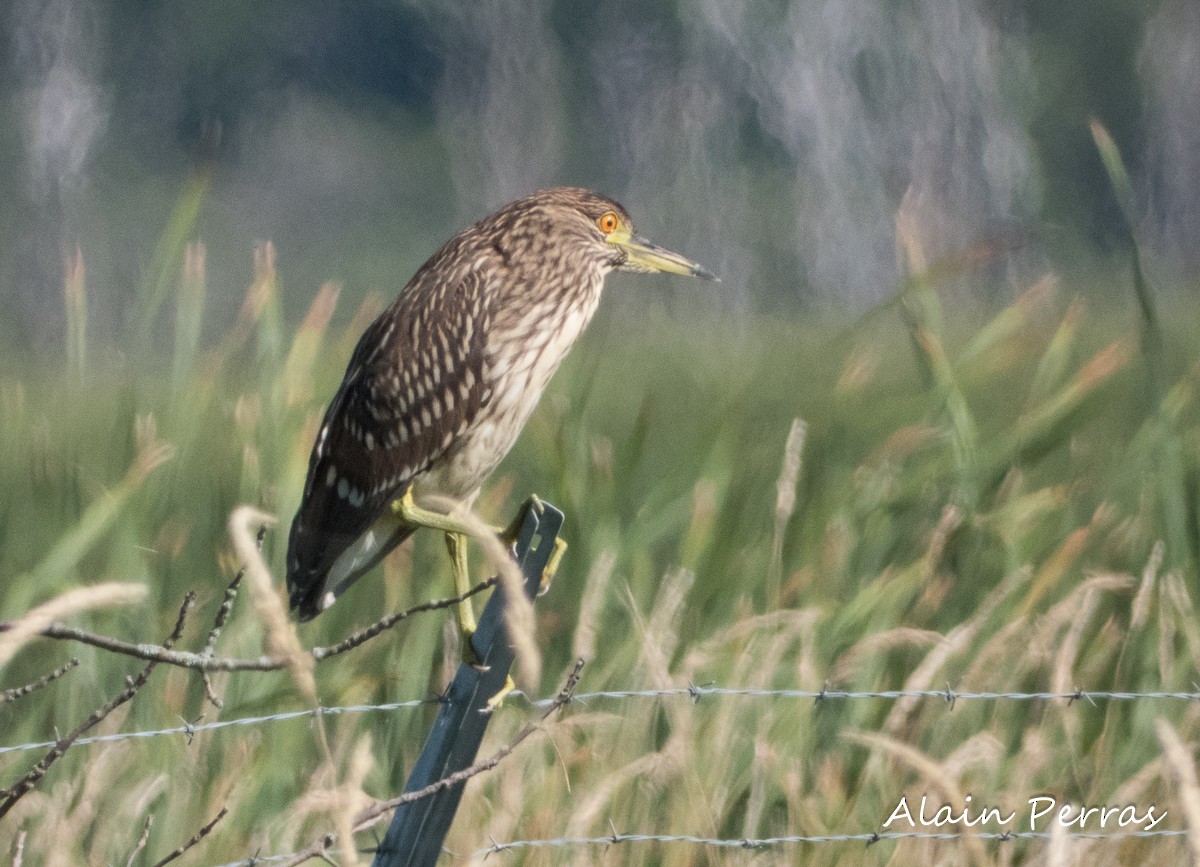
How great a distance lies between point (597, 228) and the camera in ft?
12.6

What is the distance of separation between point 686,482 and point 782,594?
30cm

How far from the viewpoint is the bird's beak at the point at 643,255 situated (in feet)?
12.2

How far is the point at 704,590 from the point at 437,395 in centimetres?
67

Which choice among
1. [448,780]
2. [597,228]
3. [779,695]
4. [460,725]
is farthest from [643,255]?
[448,780]

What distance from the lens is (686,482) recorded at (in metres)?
3.52

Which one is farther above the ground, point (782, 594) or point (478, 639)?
point (478, 639)

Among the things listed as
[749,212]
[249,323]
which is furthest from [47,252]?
[249,323]

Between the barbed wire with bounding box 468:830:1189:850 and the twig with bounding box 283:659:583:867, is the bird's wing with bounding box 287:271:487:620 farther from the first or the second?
the twig with bounding box 283:659:583:867

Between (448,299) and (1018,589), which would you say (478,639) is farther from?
(1018,589)

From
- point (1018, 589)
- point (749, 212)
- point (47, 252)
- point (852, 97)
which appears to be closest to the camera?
point (1018, 589)

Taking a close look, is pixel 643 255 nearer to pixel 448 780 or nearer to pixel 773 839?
pixel 773 839

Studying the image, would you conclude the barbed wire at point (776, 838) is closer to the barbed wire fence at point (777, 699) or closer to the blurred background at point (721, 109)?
the barbed wire fence at point (777, 699)

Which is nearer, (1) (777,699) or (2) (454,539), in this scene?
(1) (777,699)

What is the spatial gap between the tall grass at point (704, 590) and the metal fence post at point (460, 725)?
57 cm
